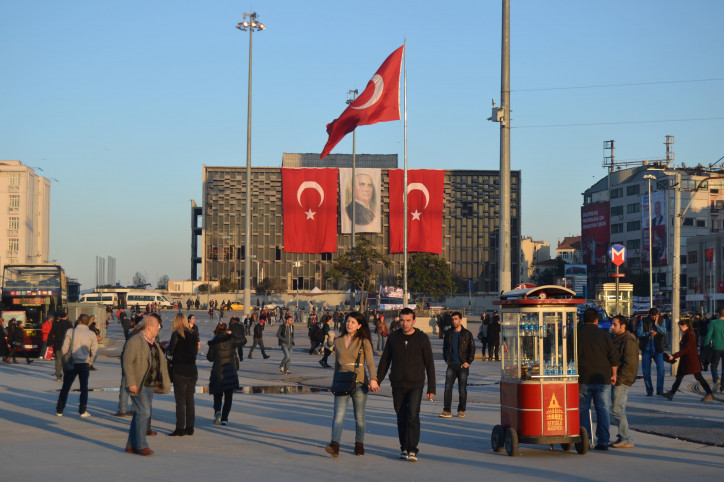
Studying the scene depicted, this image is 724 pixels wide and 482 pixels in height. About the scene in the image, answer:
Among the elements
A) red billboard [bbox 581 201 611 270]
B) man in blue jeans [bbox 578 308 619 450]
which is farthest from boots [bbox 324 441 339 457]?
red billboard [bbox 581 201 611 270]

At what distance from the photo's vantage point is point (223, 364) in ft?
44.4

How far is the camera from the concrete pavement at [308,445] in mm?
9516

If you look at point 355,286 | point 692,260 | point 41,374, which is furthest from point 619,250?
point 692,260

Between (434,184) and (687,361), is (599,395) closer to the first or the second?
(687,361)

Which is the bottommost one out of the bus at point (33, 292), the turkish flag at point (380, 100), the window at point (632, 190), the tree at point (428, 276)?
the bus at point (33, 292)

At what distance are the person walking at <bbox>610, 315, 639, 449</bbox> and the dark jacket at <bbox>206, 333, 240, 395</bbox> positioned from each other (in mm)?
5231

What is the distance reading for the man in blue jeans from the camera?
1124 cm

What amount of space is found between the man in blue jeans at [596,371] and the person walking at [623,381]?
322 mm

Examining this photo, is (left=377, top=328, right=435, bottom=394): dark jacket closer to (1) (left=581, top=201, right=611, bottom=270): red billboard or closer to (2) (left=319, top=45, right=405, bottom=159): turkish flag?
(2) (left=319, top=45, right=405, bottom=159): turkish flag

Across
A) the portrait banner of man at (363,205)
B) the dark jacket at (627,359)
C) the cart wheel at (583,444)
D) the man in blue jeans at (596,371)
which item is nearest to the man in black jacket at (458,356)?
the dark jacket at (627,359)

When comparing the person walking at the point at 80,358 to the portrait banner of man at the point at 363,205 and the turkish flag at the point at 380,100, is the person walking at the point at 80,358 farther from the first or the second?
the portrait banner of man at the point at 363,205

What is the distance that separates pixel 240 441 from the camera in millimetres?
11891

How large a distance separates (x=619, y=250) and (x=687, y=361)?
1995 centimetres

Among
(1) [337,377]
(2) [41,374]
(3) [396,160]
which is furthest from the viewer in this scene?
(3) [396,160]
